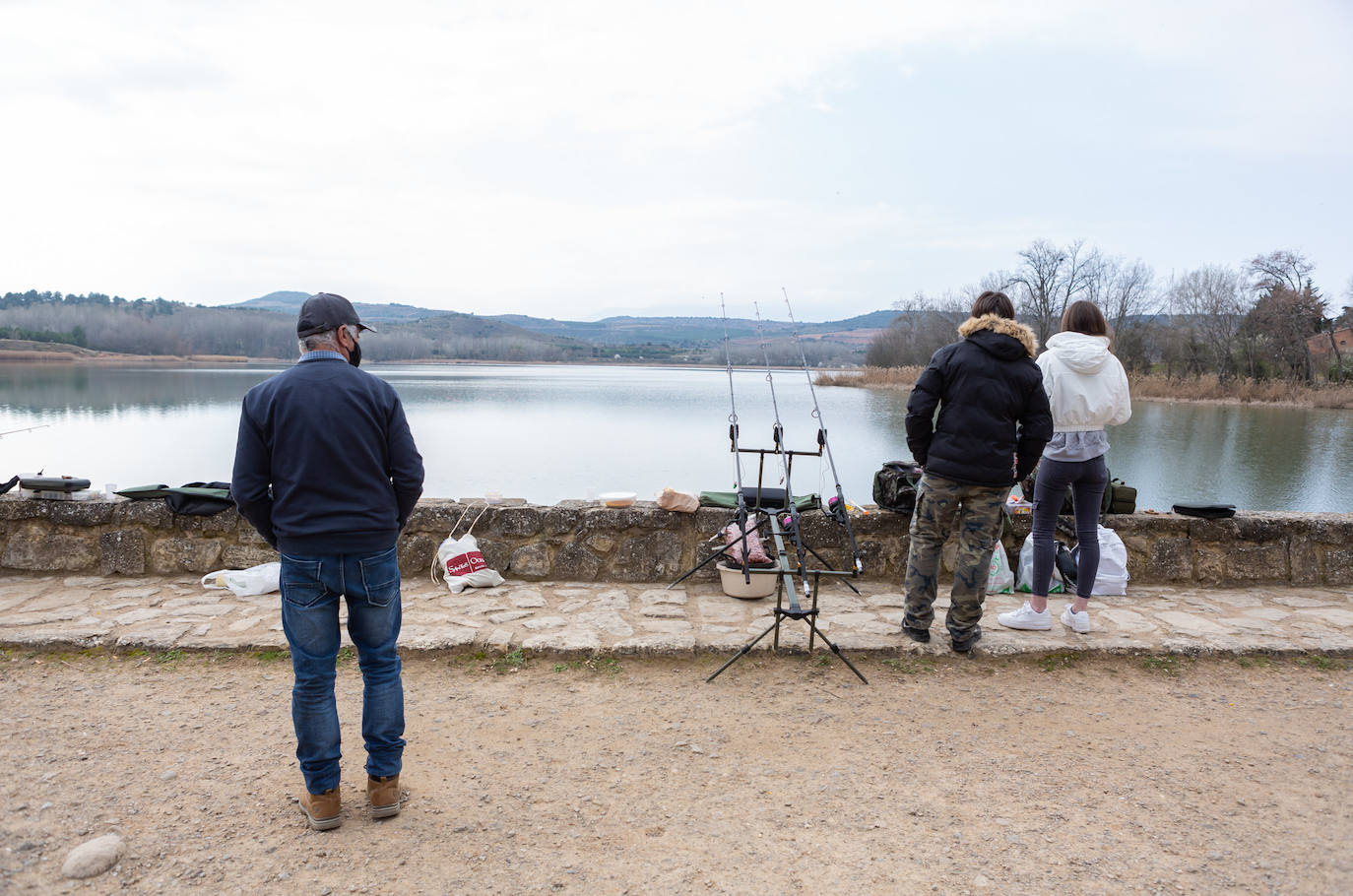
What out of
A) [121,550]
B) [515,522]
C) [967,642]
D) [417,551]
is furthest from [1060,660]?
[121,550]

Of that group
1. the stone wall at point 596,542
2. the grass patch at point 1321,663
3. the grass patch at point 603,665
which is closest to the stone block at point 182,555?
the stone wall at point 596,542

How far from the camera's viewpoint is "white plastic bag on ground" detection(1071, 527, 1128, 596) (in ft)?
14.9

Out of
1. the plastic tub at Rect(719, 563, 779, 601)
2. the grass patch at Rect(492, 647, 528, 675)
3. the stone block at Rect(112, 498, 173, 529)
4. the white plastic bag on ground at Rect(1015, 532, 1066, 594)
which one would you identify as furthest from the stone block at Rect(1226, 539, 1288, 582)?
the stone block at Rect(112, 498, 173, 529)

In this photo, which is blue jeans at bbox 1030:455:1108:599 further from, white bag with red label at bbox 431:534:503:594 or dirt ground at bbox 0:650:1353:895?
white bag with red label at bbox 431:534:503:594

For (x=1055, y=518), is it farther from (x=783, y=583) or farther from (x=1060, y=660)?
(x=783, y=583)

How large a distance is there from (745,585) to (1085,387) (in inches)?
77.3

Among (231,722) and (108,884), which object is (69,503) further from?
(108,884)

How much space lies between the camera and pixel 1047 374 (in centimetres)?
378

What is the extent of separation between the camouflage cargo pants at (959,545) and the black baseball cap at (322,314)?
99.0 inches

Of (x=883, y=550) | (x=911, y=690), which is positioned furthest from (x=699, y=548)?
(x=911, y=690)

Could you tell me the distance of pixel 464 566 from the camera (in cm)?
444

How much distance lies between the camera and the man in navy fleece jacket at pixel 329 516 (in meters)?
2.08

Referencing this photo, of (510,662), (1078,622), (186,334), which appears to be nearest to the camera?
(510,662)

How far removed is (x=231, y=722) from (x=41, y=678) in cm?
105
